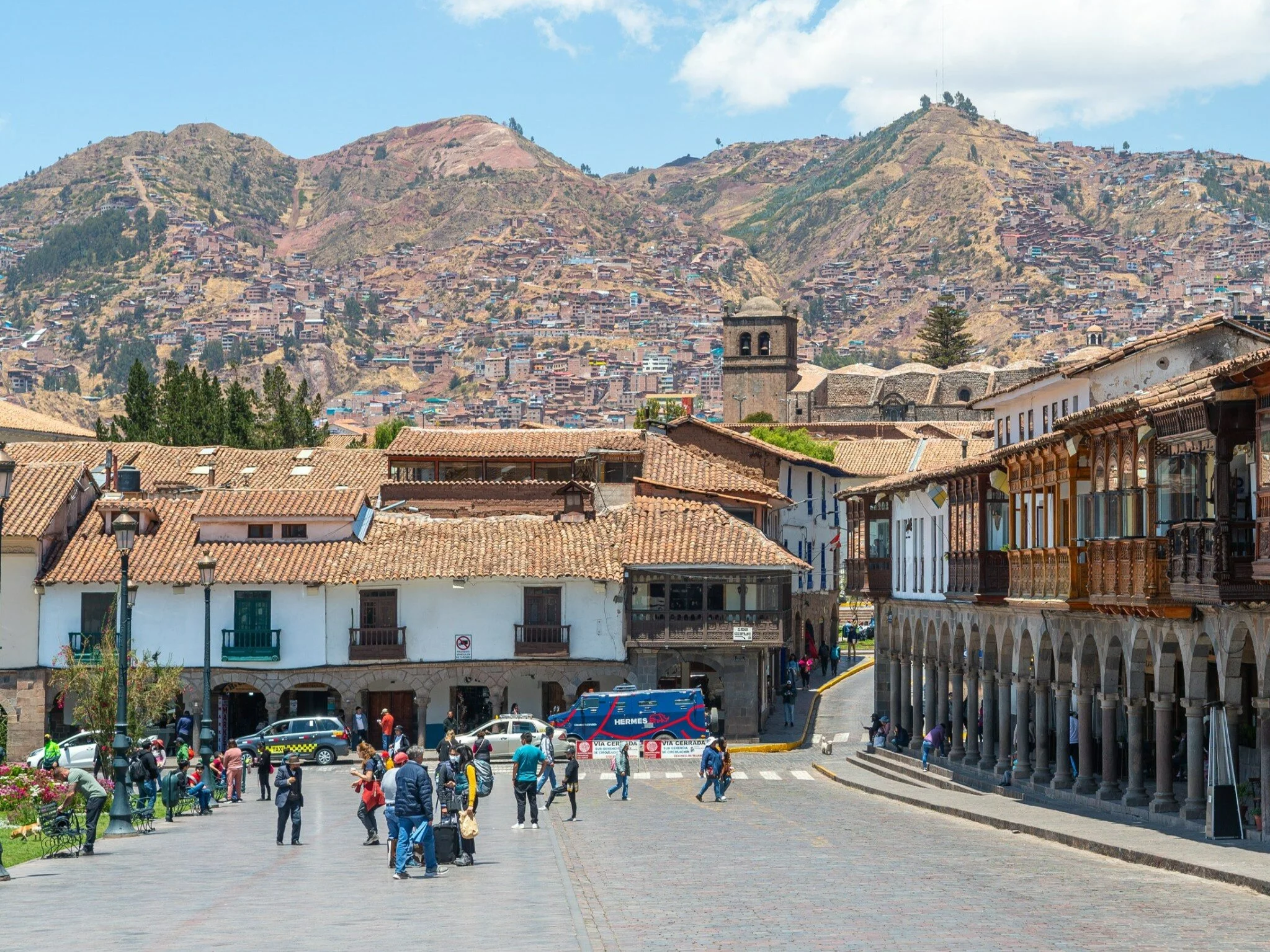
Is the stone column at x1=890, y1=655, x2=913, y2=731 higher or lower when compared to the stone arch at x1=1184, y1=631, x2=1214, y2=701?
lower

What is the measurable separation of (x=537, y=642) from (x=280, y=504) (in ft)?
28.1

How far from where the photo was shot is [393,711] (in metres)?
57.2

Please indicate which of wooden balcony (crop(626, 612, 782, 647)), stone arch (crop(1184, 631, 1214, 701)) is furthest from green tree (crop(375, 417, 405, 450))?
stone arch (crop(1184, 631, 1214, 701))

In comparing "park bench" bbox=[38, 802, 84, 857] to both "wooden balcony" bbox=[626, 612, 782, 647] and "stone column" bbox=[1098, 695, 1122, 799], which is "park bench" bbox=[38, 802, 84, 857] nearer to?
"stone column" bbox=[1098, 695, 1122, 799]

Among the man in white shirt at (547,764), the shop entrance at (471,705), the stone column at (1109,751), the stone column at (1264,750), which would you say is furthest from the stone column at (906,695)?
the stone column at (1264,750)

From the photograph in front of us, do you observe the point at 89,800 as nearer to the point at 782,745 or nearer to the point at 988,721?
the point at 988,721

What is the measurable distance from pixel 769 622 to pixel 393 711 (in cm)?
1096

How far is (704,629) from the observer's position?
2250 inches

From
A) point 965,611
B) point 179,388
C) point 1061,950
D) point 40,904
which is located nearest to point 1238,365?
point 1061,950

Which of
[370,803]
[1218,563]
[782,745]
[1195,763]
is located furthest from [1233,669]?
[782,745]

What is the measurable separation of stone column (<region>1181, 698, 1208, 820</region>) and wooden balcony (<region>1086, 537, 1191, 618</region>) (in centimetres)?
143

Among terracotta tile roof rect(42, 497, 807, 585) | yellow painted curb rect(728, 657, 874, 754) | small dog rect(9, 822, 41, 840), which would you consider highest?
terracotta tile roof rect(42, 497, 807, 585)

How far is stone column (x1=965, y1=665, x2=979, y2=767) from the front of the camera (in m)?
44.9

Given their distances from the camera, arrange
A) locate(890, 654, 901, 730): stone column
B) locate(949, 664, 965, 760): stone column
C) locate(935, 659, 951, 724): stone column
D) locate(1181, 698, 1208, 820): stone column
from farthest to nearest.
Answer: locate(890, 654, 901, 730): stone column, locate(935, 659, 951, 724): stone column, locate(949, 664, 965, 760): stone column, locate(1181, 698, 1208, 820): stone column
